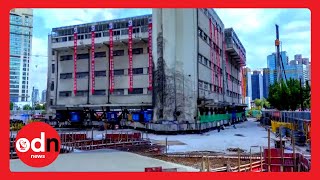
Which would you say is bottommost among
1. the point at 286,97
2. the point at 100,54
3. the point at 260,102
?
the point at 260,102

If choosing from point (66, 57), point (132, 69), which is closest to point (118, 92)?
point (132, 69)

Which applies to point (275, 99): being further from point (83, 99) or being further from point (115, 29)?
point (83, 99)

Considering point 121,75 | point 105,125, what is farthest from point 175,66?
point 121,75

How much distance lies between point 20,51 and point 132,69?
16.5 metres

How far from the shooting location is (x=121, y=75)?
71.1ft

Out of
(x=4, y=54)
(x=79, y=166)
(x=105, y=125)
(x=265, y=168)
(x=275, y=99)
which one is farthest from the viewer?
(x=275, y=99)

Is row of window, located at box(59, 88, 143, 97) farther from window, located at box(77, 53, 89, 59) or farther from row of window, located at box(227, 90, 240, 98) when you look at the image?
row of window, located at box(227, 90, 240, 98)

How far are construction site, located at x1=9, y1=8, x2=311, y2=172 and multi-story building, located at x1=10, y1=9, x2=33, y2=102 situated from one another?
3807 mm

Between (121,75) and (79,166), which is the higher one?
(121,75)

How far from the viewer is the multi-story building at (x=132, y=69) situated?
15.5 meters

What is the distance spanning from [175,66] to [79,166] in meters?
10.2

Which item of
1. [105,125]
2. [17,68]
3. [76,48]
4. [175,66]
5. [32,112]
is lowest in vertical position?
[105,125]

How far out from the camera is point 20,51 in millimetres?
4777

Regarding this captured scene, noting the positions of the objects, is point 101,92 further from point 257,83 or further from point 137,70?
point 257,83
